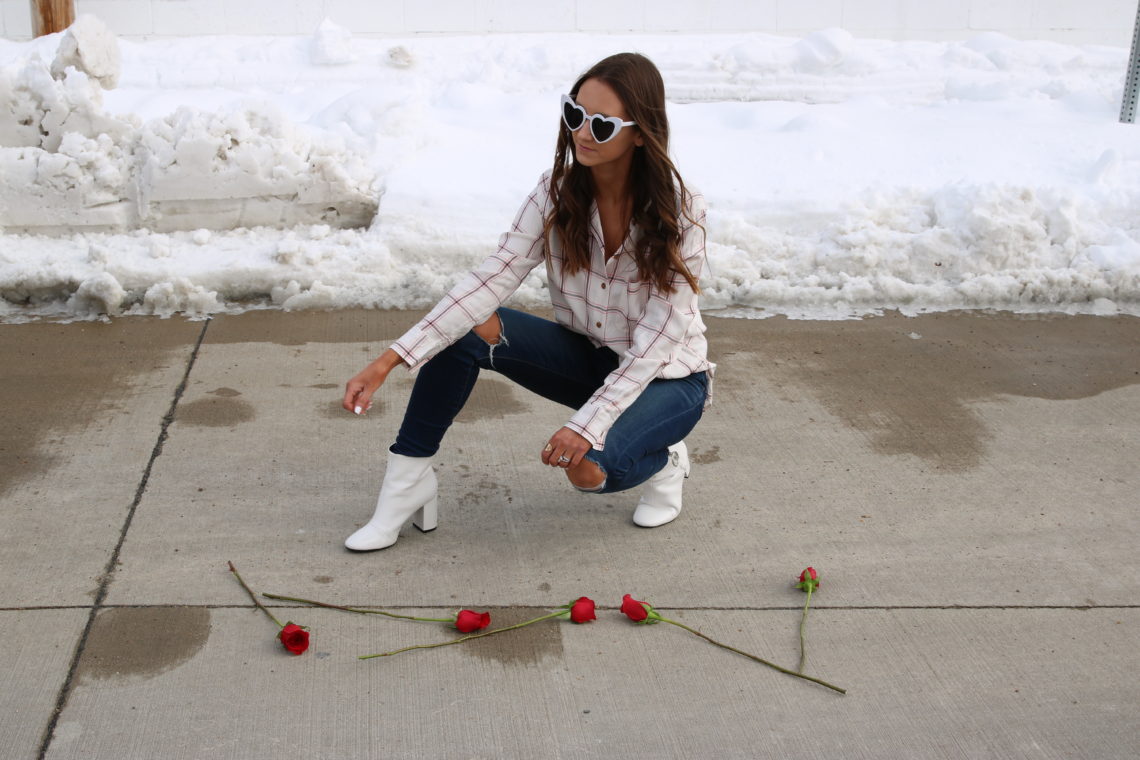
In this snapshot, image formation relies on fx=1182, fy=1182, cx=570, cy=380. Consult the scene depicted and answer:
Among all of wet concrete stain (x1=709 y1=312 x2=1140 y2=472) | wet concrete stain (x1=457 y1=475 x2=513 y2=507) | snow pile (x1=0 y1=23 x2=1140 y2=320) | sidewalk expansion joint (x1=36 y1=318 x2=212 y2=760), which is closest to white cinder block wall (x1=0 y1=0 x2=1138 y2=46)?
snow pile (x1=0 y1=23 x2=1140 y2=320)

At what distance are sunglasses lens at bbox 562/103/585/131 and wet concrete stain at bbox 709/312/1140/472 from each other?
4.84 feet

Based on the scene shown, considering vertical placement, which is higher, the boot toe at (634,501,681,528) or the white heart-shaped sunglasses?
the white heart-shaped sunglasses

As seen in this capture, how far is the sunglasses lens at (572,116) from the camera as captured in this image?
2.58 meters

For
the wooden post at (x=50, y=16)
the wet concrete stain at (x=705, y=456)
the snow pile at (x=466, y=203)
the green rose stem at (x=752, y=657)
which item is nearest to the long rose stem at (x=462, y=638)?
the green rose stem at (x=752, y=657)

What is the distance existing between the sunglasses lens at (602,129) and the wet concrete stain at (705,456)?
1.16 metres

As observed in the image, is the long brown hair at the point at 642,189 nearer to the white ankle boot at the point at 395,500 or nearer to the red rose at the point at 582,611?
the white ankle boot at the point at 395,500

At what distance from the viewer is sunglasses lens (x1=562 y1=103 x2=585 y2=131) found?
8.46 ft

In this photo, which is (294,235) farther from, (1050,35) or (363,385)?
(1050,35)

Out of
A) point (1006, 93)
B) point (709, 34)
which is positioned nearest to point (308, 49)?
point (709, 34)

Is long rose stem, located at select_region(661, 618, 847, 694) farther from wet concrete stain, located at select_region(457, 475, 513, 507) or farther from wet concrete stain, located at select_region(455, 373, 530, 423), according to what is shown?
wet concrete stain, located at select_region(455, 373, 530, 423)

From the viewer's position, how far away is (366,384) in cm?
254

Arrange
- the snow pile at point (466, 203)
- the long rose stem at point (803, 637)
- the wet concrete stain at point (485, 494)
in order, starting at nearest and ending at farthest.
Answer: the long rose stem at point (803, 637) < the wet concrete stain at point (485, 494) < the snow pile at point (466, 203)

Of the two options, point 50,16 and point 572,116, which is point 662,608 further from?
point 50,16

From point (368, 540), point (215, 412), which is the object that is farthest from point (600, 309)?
point (215, 412)
